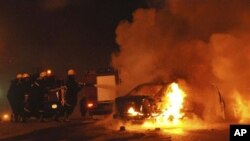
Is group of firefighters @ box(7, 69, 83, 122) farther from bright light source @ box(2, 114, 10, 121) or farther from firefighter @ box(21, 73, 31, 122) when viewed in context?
bright light source @ box(2, 114, 10, 121)

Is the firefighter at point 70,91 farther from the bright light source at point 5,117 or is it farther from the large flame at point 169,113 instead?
the bright light source at point 5,117

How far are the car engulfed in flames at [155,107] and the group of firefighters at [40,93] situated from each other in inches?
175

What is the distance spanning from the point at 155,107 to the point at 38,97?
22.7 ft

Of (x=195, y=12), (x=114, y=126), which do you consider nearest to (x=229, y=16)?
(x=195, y=12)

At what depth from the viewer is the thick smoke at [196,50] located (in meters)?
18.7

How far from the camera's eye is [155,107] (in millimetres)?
17047

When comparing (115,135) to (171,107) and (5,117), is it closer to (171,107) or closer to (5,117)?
(171,107)

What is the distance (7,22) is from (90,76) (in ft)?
42.0

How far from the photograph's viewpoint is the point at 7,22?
3353 centimetres

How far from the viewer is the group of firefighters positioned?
2138 cm

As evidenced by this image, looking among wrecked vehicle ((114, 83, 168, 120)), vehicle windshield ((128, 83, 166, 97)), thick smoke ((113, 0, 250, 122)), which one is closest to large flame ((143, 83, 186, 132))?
wrecked vehicle ((114, 83, 168, 120))

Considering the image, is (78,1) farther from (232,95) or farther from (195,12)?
(232,95)

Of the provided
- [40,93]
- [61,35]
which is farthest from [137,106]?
[61,35]

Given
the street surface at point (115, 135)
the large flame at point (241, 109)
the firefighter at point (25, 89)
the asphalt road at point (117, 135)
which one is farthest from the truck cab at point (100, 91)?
the large flame at point (241, 109)
